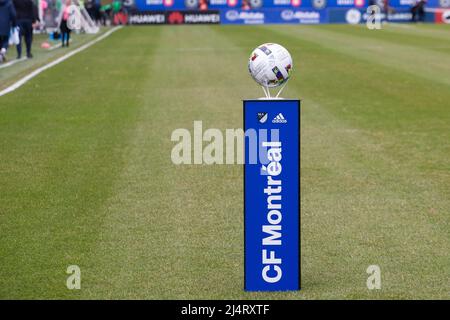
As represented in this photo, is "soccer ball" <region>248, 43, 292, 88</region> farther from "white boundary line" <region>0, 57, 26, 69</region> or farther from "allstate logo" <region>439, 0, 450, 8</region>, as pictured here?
"allstate logo" <region>439, 0, 450, 8</region>

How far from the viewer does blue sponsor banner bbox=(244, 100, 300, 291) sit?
21.1 feet

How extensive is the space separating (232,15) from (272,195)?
186 feet

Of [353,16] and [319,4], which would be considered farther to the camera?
[319,4]

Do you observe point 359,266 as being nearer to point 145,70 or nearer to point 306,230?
point 306,230

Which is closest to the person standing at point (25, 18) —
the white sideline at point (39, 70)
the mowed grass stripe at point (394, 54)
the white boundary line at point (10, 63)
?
the white boundary line at point (10, 63)

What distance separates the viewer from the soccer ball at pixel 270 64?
6.57 m

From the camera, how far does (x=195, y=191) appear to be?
35.1 ft

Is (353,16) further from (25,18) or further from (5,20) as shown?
(5,20)

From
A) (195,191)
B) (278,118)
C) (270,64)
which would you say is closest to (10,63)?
(195,191)

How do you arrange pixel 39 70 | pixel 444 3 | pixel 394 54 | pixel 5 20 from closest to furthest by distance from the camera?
pixel 39 70 → pixel 5 20 → pixel 394 54 → pixel 444 3

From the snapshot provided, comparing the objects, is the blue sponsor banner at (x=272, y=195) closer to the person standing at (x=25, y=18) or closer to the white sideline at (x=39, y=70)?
the white sideline at (x=39, y=70)

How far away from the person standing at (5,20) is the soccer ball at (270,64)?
892 inches

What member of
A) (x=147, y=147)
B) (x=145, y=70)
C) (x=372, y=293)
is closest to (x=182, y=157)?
(x=147, y=147)
